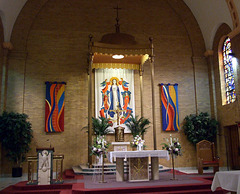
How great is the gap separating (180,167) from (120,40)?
6302mm

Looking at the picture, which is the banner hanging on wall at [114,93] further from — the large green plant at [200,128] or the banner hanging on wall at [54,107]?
the large green plant at [200,128]

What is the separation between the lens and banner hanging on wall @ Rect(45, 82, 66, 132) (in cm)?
1271

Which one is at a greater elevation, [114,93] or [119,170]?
[114,93]

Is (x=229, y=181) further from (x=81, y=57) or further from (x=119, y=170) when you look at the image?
(x=81, y=57)

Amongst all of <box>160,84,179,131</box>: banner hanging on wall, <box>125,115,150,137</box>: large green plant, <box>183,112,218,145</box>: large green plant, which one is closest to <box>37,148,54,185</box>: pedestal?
<box>125,115,150,137</box>: large green plant

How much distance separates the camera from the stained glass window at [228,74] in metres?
12.8

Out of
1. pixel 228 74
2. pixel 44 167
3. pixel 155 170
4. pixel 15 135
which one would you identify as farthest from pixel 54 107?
pixel 228 74

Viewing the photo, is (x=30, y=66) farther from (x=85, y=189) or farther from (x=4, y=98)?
(x=85, y=189)

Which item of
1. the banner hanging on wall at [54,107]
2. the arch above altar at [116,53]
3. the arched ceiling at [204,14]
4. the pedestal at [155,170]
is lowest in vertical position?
the pedestal at [155,170]

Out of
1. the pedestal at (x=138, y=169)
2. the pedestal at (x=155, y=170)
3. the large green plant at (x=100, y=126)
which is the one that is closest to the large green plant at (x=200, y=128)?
the large green plant at (x=100, y=126)

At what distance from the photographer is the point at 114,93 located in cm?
1341

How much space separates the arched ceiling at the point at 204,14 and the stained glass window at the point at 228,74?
95cm

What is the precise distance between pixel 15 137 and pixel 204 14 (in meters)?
10.1

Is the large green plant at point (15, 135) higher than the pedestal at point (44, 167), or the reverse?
the large green plant at point (15, 135)
